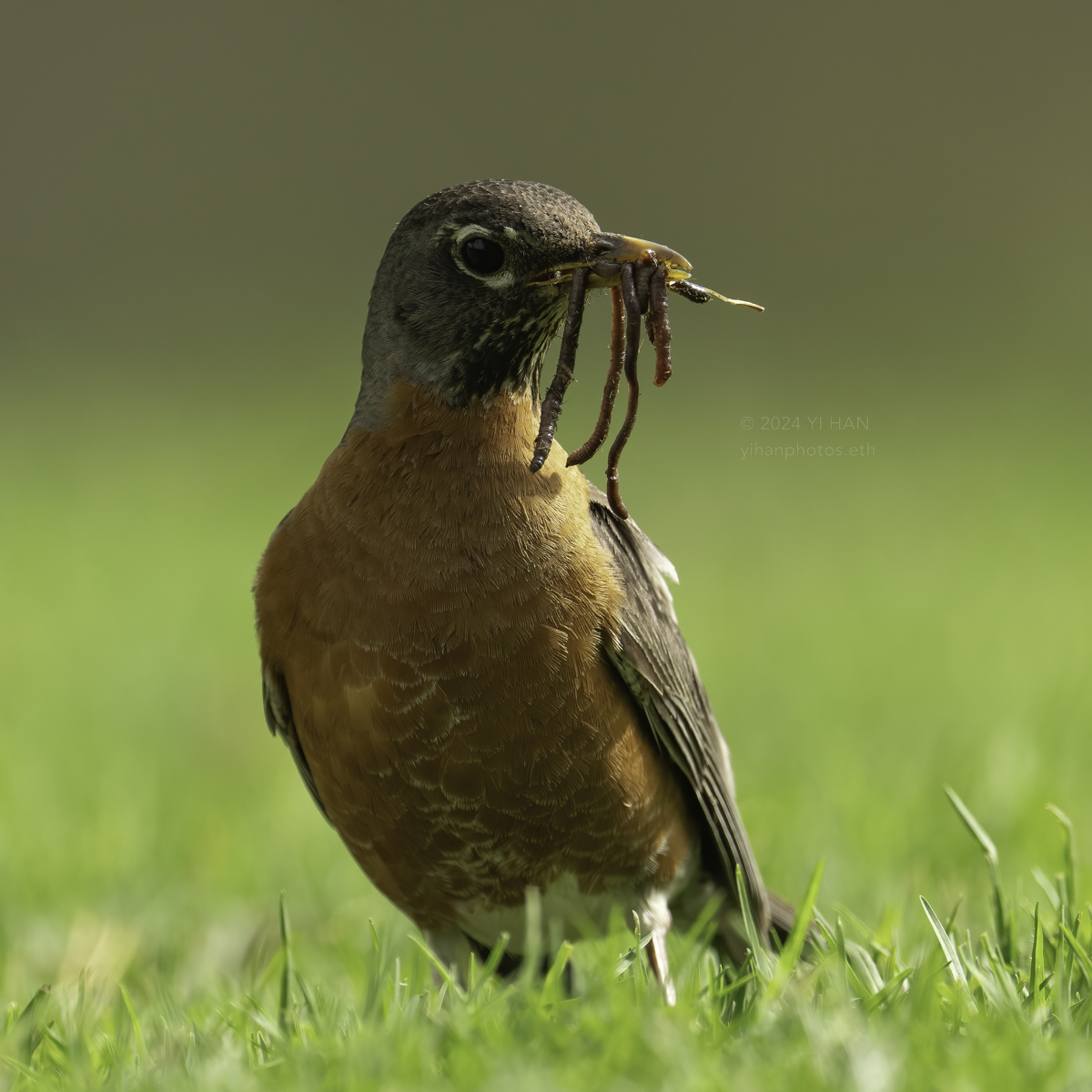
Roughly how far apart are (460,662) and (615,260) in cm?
92

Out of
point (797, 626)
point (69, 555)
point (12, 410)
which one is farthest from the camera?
point (12, 410)

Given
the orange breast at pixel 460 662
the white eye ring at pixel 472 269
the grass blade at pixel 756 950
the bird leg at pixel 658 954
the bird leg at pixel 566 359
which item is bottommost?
the bird leg at pixel 658 954

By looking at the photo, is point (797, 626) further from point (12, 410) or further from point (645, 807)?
point (12, 410)

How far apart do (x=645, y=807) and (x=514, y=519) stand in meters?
0.74

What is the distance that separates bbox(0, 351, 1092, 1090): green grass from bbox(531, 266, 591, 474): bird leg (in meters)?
1.13

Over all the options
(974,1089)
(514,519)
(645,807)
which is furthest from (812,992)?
(514,519)

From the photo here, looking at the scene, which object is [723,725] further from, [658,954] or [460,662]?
[460,662]

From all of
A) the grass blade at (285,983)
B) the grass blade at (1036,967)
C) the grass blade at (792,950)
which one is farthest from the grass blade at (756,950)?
the grass blade at (285,983)

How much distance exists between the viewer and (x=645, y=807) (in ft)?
10.7

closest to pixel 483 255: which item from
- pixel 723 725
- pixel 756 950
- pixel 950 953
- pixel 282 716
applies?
pixel 282 716

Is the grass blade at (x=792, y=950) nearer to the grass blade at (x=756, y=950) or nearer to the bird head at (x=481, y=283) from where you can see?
the grass blade at (x=756, y=950)

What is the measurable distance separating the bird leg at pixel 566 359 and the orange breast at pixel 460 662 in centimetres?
15

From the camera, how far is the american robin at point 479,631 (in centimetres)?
304

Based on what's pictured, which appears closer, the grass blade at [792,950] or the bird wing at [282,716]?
the grass blade at [792,950]
